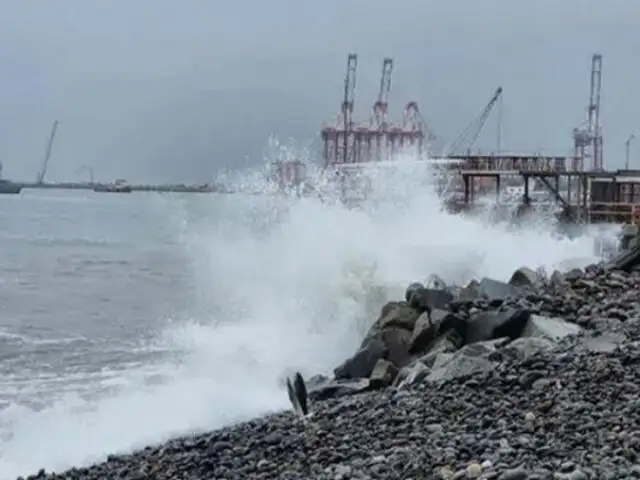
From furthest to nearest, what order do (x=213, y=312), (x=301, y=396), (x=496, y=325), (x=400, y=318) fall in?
(x=213, y=312)
(x=400, y=318)
(x=496, y=325)
(x=301, y=396)

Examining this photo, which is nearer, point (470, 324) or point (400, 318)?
point (470, 324)

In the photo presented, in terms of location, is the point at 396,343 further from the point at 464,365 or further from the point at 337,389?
the point at 464,365

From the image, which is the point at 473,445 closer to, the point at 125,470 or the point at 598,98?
the point at 125,470

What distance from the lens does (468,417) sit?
8141 mm

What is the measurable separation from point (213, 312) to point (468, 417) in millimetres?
19179

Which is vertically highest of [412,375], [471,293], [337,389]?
[471,293]

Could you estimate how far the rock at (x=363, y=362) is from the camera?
13.7m

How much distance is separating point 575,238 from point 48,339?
1629 cm

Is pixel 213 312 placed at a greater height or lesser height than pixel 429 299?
lesser

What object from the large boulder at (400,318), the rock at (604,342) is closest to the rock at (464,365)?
the rock at (604,342)

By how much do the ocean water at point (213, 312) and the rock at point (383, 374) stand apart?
5.42ft

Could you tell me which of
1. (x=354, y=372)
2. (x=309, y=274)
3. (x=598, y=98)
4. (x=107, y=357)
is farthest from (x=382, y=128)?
(x=354, y=372)

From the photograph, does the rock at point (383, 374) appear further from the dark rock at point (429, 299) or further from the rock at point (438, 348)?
the dark rock at point (429, 299)

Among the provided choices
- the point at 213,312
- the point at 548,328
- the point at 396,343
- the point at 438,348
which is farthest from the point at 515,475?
the point at 213,312
